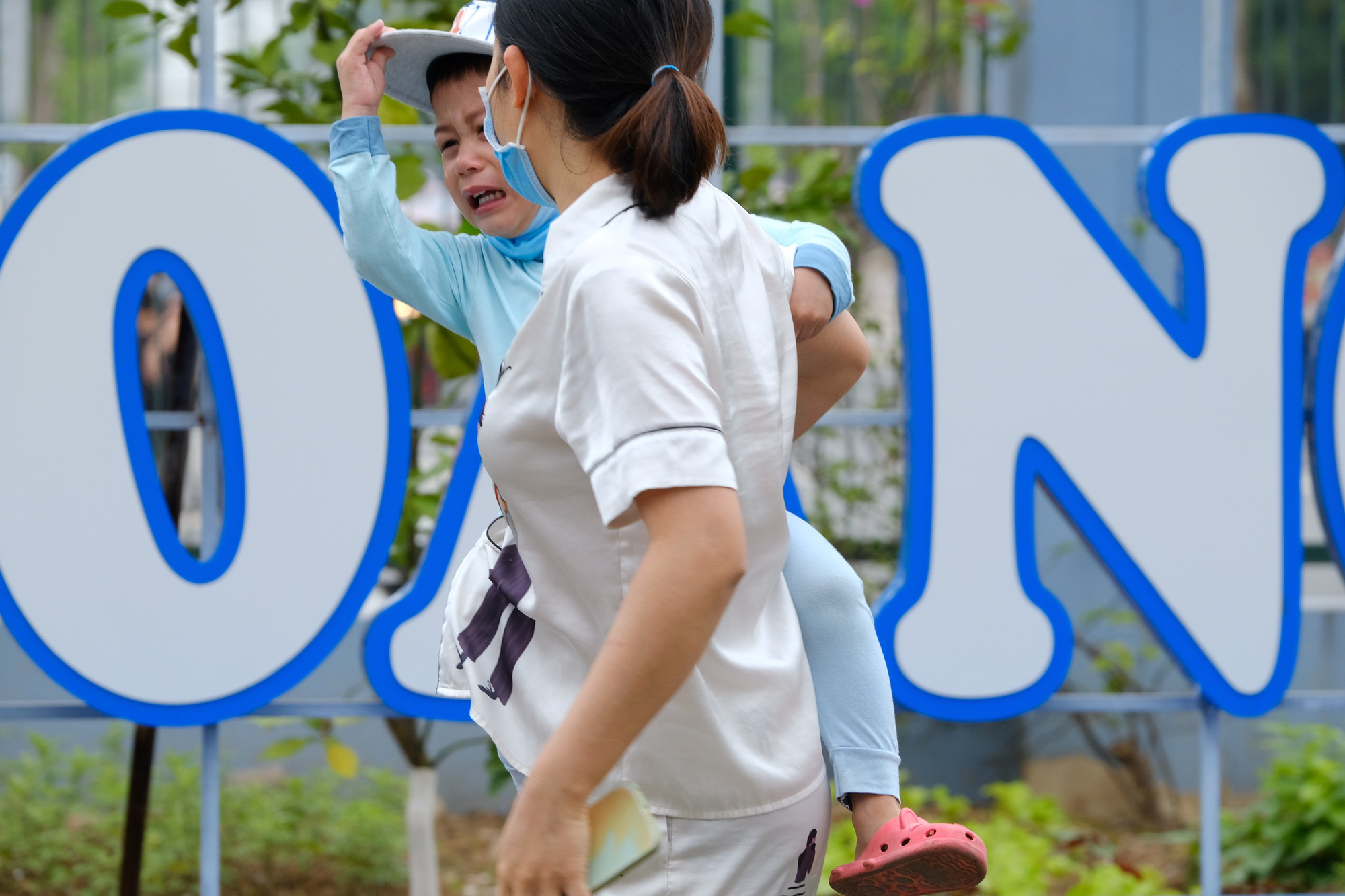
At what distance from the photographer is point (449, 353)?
9.19 feet

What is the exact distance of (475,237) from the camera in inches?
61.0

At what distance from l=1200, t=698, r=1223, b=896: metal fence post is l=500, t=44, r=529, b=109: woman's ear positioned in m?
2.32

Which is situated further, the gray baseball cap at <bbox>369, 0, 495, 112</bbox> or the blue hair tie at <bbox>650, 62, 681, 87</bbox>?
the gray baseball cap at <bbox>369, 0, 495, 112</bbox>

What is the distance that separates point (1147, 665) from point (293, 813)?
2.67 m

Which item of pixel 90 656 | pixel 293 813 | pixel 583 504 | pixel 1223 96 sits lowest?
pixel 293 813

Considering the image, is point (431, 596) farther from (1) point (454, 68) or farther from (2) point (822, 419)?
(1) point (454, 68)

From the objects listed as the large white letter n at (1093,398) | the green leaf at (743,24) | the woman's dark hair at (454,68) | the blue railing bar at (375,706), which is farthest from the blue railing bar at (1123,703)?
the woman's dark hair at (454,68)

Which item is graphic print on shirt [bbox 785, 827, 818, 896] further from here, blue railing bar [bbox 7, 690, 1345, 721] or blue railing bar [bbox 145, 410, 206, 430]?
blue railing bar [bbox 145, 410, 206, 430]

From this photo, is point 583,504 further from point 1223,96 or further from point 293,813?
point 293,813

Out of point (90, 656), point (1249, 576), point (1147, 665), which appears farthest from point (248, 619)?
point (1147, 665)

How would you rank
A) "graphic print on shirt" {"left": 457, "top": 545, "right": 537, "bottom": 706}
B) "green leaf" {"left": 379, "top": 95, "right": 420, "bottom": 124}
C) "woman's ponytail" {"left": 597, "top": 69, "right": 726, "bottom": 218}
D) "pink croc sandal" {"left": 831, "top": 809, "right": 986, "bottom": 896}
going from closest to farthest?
"woman's ponytail" {"left": 597, "top": 69, "right": 726, "bottom": 218} < "graphic print on shirt" {"left": 457, "top": 545, "right": 537, "bottom": 706} < "pink croc sandal" {"left": 831, "top": 809, "right": 986, "bottom": 896} < "green leaf" {"left": 379, "top": 95, "right": 420, "bottom": 124}

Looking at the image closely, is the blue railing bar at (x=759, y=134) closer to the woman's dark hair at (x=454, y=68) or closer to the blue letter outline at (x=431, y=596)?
the blue letter outline at (x=431, y=596)

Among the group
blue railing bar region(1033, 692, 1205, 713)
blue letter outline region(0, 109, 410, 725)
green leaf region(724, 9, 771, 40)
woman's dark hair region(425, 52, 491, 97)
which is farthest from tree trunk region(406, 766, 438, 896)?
woman's dark hair region(425, 52, 491, 97)

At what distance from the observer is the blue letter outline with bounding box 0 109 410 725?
2367mm
